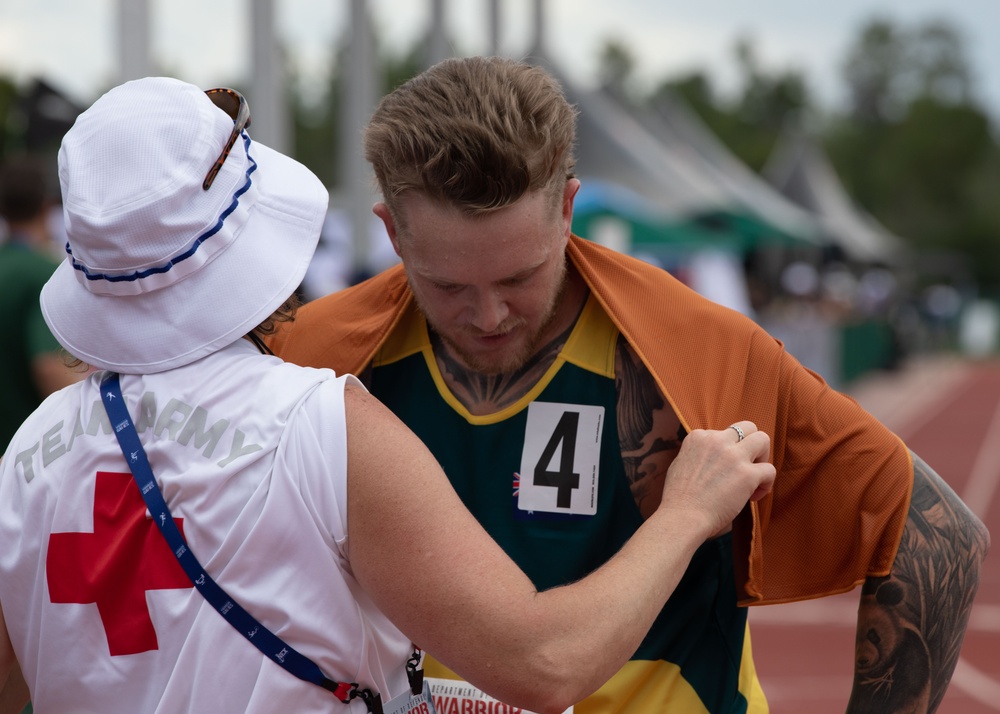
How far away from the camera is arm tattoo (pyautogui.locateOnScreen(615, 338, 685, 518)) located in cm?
234

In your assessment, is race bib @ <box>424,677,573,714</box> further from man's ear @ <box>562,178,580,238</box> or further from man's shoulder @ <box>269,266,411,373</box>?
man's ear @ <box>562,178,580,238</box>

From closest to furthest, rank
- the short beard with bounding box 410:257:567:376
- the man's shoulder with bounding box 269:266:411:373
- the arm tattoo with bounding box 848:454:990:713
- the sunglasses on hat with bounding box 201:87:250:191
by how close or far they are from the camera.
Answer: the sunglasses on hat with bounding box 201:87:250:191, the arm tattoo with bounding box 848:454:990:713, the short beard with bounding box 410:257:567:376, the man's shoulder with bounding box 269:266:411:373

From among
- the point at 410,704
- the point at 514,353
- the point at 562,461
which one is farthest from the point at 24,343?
the point at 410,704

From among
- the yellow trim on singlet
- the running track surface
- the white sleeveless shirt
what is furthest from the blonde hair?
the running track surface

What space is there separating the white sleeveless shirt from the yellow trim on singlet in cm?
68

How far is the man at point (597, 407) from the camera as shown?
Result: 2.23 metres

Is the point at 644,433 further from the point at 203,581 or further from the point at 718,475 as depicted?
the point at 203,581

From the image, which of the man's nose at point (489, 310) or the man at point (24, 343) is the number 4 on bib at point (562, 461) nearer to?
the man's nose at point (489, 310)

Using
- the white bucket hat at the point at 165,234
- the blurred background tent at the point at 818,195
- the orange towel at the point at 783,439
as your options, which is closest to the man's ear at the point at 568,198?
the orange towel at the point at 783,439

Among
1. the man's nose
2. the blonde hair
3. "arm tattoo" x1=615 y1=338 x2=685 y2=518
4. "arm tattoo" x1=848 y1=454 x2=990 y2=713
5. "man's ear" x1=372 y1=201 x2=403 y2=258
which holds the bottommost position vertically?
"arm tattoo" x1=848 y1=454 x2=990 y2=713

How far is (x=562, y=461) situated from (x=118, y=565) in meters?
0.92

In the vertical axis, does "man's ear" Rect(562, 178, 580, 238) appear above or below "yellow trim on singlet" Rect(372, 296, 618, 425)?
above

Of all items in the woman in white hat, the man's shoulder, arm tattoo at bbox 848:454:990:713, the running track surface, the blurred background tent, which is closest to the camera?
the woman in white hat

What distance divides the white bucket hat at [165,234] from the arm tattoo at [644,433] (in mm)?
789
